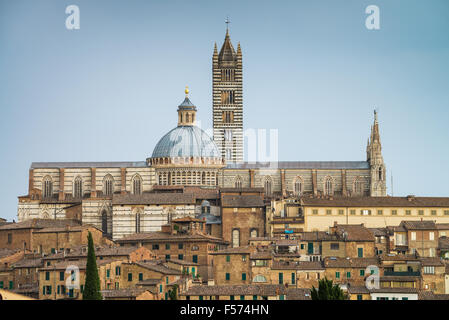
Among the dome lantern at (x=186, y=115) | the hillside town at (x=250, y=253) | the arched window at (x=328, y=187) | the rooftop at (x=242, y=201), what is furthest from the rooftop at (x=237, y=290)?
the dome lantern at (x=186, y=115)

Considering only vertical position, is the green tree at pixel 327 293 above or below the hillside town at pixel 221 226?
below

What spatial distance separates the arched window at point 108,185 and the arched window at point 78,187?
1857 mm

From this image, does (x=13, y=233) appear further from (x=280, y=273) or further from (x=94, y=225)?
(x=280, y=273)

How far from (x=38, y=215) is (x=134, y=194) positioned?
7215 mm

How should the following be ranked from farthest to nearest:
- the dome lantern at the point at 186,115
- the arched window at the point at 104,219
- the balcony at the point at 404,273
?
the dome lantern at the point at 186,115
the arched window at the point at 104,219
the balcony at the point at 404,273

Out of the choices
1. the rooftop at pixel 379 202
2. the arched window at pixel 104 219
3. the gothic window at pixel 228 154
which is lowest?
the arched window at pixel 104 219

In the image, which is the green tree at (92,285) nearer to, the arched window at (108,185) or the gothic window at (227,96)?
the arched window at (108,185)

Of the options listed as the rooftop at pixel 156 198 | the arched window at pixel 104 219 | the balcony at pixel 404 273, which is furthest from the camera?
the arched window at pixel 104 219

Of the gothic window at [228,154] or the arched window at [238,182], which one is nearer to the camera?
the arched window at [238,182]

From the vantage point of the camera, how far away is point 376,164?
100m

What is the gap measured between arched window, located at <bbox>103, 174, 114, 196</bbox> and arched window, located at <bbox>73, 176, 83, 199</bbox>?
1857 mm

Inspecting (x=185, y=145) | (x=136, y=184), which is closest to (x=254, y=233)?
(x=136, y=184)

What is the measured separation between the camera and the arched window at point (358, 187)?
10012 cm
